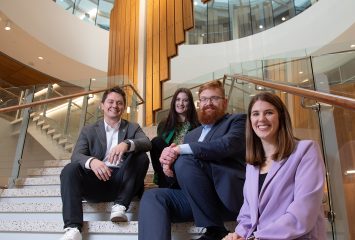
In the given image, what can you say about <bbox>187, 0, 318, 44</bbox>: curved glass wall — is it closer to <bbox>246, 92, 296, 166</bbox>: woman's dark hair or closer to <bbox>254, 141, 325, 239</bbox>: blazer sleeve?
<bbox>246, 92, 296, 166</bbox>: woman's dark hair

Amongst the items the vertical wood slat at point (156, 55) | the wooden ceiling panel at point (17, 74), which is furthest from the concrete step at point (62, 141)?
the wooden ceiling panel at point (17, 74)

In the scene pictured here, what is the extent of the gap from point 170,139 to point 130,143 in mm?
367

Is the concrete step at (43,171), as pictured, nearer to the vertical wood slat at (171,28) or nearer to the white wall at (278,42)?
the vertical wood slat at (171,28)

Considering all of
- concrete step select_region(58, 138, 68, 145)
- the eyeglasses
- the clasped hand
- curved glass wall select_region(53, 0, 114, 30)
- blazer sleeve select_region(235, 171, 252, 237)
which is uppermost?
curved glass wall select_region(53, 0, 114, 30)

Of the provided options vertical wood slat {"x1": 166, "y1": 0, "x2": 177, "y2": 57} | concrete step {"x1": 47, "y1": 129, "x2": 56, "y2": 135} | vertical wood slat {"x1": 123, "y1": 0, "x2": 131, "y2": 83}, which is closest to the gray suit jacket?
concrete step {"x1": 47, "y1": 129, "x2": 56, "y2": 135}

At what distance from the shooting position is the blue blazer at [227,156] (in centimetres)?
177

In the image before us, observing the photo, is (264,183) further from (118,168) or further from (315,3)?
(315,3)

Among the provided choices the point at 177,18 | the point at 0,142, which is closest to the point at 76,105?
the point at 0,142

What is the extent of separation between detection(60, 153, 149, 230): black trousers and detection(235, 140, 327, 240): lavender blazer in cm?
86

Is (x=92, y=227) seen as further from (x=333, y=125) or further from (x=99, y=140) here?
(x=333, y=125)

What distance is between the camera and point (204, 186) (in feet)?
5.90

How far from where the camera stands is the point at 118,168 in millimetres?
2291

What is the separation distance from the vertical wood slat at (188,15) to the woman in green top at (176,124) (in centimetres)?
340

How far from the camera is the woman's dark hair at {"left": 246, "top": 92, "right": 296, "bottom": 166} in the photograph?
1.47 m
